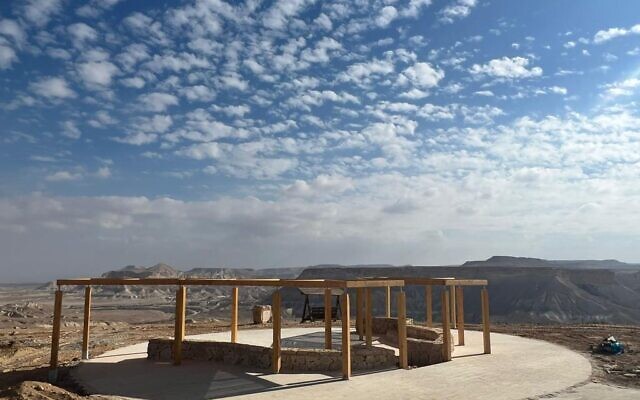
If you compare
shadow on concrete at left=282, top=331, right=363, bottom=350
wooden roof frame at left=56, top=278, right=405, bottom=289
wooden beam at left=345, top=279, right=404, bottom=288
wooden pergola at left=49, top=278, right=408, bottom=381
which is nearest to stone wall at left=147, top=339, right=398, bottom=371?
wooden pergola at left=49, top=278, right=408, bottom=381

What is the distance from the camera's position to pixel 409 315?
216 feet

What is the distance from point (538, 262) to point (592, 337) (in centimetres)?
13065

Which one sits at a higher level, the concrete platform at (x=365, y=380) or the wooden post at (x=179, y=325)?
the wooden post at (x=179, y=325)

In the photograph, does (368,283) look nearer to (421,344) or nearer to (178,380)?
(421,344)

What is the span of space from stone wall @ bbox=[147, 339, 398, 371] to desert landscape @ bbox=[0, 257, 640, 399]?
3.07 meters

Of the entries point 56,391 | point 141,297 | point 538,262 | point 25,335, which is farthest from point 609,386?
point 538,262

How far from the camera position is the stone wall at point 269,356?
15023mm

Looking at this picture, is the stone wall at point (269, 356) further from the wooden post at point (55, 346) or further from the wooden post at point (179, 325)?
the wooden post at point (55, 346)

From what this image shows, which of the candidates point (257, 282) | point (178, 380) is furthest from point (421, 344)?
point (178, 380)

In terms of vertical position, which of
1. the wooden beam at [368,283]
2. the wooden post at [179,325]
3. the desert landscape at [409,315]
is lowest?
the desert landscape at [409,315]

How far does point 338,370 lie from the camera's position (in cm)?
1505

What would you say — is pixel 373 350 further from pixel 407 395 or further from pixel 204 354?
pixel 204 354

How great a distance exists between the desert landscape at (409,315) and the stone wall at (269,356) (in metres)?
3.07

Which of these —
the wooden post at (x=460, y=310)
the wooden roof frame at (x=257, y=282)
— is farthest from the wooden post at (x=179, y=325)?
the wooden post at (x=460, y=310)
